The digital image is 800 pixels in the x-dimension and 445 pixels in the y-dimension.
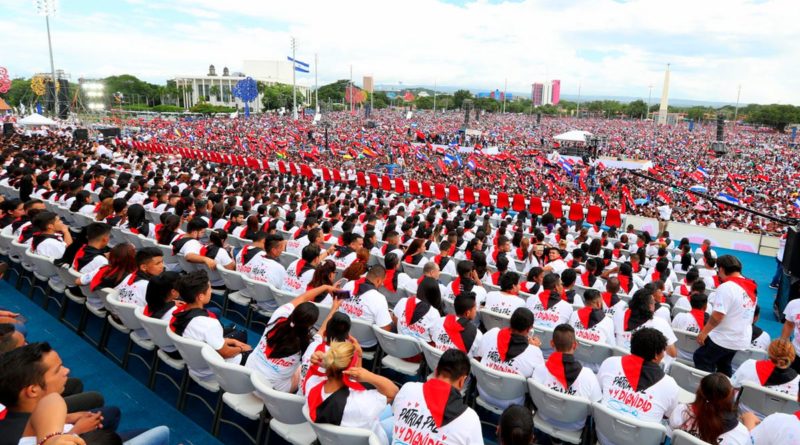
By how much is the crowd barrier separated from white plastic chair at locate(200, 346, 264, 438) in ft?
48.1

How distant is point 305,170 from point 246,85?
51.1 m

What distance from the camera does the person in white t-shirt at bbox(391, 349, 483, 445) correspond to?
266 cm

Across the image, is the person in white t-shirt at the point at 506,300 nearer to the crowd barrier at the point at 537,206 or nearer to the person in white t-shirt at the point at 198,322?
the person in white t-shirt at the point at 198,322

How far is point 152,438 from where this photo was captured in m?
2.92

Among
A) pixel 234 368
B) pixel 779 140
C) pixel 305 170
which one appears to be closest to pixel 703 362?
pixel 234 368

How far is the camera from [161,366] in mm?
5047

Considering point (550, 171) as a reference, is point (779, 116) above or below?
above

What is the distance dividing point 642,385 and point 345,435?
2.19 m

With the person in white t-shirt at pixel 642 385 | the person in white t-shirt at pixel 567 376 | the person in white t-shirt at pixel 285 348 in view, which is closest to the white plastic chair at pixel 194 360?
the person in white t-shirt at pixel 285 348

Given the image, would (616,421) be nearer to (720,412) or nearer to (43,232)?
(720,412)

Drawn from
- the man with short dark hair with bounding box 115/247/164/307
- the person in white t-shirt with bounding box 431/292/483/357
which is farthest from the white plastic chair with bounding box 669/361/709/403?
the man with short dark hair with bounding box 115/247/164/307

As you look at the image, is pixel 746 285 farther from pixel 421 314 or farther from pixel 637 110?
pixel 637 110

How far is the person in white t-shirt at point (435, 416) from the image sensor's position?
266cm

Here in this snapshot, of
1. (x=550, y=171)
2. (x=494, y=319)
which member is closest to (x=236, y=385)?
(x=494, y=319)
